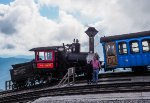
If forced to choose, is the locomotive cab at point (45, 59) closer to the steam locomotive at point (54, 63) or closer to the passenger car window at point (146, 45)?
the steam locomotive at point (54, 63)

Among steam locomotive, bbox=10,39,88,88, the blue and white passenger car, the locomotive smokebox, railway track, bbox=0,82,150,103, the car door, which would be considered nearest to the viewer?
railway track, bbox=0,82,150,103

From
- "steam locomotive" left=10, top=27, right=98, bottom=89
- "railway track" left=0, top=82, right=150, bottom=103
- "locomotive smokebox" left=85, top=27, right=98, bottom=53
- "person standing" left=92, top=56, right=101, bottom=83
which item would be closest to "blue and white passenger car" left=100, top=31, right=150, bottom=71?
"steam locomotive" left=10, top=27, right=98, bottom=89

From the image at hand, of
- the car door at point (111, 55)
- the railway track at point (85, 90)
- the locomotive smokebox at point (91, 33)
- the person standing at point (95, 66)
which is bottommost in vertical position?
the railway track at point (85, 90)

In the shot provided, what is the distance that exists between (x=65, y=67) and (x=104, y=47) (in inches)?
147

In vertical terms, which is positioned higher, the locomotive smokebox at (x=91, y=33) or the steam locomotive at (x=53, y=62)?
the locomotive smokebox at (x=91, y=33)

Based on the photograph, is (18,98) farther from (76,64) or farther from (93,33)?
(76,64)

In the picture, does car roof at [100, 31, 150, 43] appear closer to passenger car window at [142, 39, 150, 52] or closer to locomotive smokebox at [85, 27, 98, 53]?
passenger car window at [142, 39, 150, 52]

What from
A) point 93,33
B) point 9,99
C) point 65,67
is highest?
point 93,33

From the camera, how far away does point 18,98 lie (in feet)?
63.8

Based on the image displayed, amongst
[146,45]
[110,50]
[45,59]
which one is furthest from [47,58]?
[146,45]

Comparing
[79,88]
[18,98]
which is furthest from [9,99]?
[79,88]

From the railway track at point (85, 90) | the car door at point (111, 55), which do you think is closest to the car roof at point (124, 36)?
the car door at point (111, 55)

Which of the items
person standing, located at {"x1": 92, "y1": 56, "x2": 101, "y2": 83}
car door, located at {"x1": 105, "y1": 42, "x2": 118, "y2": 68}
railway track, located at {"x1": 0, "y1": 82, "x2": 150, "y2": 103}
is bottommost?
railway track, located at {"x1": 0, "y1": 82, "x2": 150, "y2": 103}

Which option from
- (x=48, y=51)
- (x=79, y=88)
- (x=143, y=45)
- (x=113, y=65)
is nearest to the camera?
(x=79, y=88)
